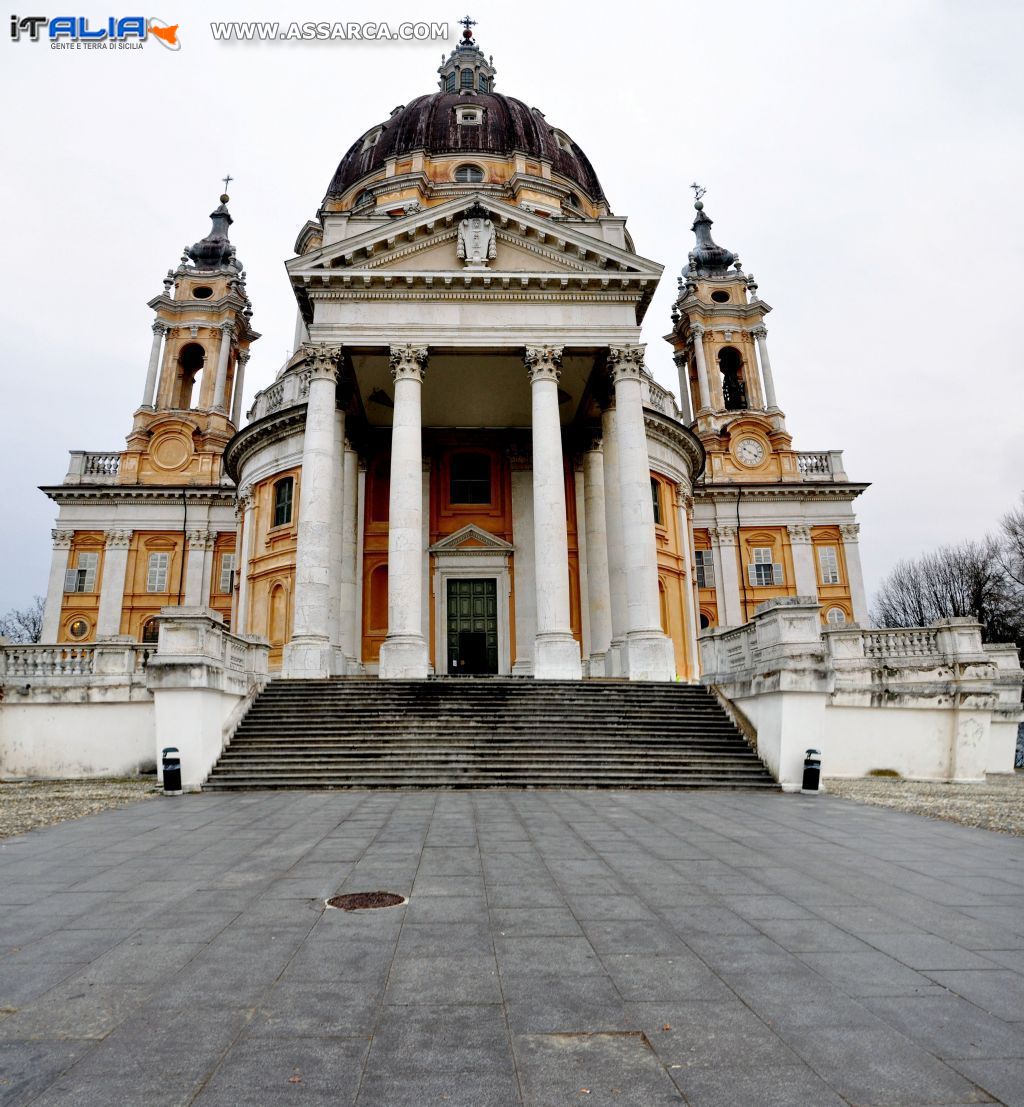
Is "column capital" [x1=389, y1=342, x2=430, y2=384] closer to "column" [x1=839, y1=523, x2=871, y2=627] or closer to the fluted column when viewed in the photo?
the fluted column

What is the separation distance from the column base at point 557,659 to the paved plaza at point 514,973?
1146 cm

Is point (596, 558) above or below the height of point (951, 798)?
above

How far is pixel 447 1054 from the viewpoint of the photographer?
10.2 feet

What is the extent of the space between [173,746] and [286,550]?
53.6 ft

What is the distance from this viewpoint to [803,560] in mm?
39844

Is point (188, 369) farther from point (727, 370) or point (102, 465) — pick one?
point (727, 370)

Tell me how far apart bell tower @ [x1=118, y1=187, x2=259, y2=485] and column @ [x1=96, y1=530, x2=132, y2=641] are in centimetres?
350

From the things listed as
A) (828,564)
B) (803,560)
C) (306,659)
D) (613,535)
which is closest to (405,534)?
(306,659)

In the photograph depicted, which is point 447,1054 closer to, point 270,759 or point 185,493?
point 270,759

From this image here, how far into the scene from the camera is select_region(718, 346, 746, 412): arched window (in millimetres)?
45688

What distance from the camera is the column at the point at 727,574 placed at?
3912cm

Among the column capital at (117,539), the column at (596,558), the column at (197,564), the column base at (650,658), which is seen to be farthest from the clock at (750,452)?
the column capital at (117,539)

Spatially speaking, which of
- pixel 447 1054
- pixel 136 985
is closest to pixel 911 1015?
pixel 447 1054

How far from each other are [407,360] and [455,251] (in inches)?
166
